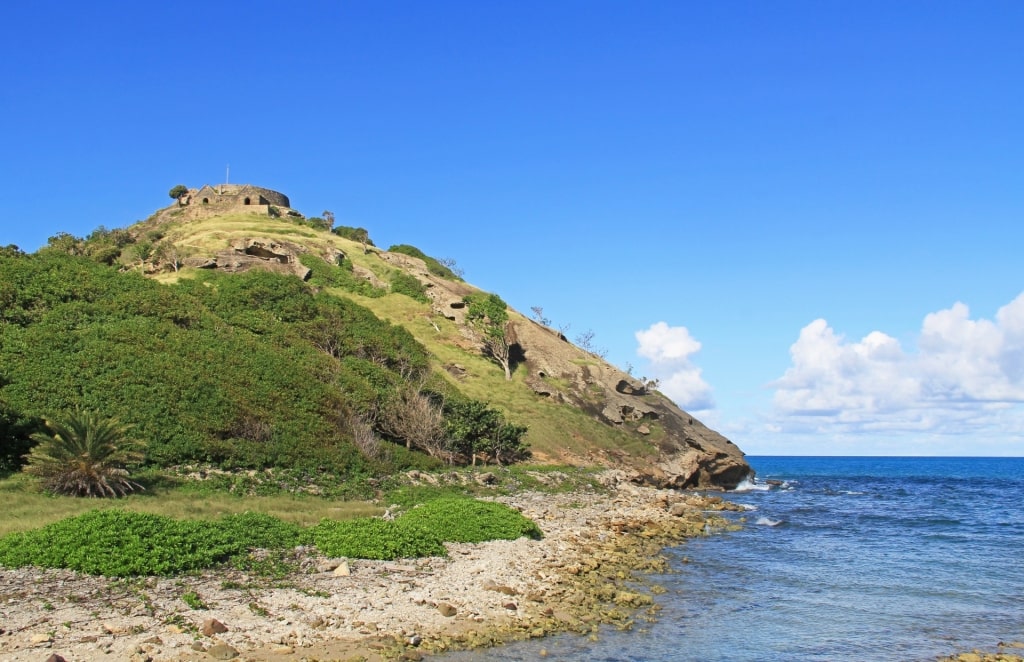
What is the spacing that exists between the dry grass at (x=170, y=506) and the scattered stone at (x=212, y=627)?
303 inches

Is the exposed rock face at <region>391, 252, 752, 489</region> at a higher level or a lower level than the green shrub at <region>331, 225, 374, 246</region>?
lower

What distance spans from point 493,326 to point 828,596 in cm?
4265

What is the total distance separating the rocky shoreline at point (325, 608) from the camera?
1098 cm

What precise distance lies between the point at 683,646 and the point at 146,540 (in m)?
9.97

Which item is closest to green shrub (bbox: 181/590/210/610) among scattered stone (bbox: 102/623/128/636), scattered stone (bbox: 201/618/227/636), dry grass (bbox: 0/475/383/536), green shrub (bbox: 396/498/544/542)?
scattered stone (bbox: 201/618/227/636)

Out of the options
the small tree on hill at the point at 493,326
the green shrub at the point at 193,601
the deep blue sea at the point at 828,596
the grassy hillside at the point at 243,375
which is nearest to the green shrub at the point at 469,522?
the deep blue sea at the point at 828,596

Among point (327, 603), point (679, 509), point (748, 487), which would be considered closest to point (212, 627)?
point (327, 603)

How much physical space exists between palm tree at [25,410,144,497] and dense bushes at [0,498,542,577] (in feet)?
18.1

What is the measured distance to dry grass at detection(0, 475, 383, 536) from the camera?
18.3 m

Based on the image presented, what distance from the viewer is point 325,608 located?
13.0m

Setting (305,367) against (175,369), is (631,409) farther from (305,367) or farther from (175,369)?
(175,369)

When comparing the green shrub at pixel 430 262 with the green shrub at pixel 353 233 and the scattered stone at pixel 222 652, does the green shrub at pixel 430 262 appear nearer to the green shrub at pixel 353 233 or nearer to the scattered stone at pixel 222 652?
the green shrub at pixel 353 233

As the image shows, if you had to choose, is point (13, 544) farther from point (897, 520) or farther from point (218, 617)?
point (897, 520)

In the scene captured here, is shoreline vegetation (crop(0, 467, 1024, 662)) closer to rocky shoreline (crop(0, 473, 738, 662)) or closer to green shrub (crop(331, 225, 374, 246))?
rocky shoreline (crop(0, 473, 738, 662))
